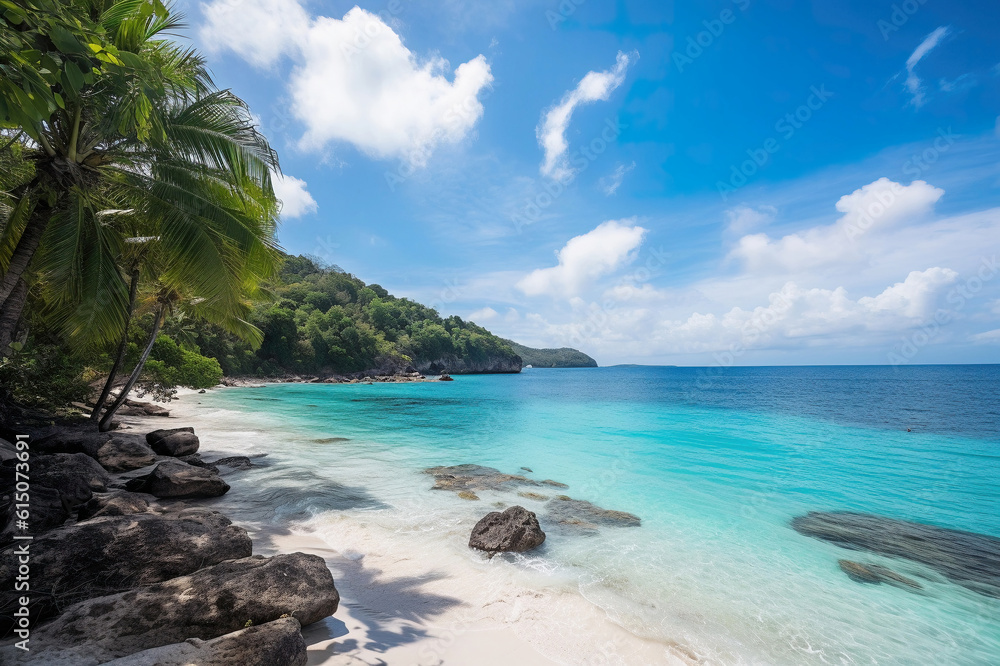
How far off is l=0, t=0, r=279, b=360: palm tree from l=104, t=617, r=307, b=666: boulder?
5551mm

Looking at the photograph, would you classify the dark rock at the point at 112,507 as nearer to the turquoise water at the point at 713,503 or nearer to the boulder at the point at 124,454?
the turquoise water at the point at 713,503

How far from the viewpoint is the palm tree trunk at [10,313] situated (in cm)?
568

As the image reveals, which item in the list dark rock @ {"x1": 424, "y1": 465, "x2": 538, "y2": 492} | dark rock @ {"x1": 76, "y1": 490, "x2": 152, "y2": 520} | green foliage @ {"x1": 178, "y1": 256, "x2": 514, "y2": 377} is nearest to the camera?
dark rock @ {"x1": 76, "y1": 490, "x2": 152, "y2": 520}

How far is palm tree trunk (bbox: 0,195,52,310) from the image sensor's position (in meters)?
5.37

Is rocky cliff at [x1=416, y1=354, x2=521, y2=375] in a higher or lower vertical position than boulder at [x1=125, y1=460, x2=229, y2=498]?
higher

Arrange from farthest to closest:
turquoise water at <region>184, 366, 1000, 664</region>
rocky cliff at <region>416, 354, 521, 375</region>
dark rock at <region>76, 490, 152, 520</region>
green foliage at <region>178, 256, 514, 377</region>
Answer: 1. rocky cliff at <region>416, 354, 521, 375</region>
2. green foliage at <region>178, 256, 514, 377</region>
3. dark rock at <region>76, 490, 152, 520</region>
4. turquoise water at <region>184, 366, 1000, 664</region>

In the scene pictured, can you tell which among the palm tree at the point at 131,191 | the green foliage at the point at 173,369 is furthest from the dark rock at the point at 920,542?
the green foliage at the point at 173,369

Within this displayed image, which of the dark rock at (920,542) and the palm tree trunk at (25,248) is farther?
the dark rock at (920,542)

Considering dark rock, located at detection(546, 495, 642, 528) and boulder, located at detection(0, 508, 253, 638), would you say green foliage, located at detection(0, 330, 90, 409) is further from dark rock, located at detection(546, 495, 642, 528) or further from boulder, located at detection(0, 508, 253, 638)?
dark rock, located at detection(546, 495, 642, 528)

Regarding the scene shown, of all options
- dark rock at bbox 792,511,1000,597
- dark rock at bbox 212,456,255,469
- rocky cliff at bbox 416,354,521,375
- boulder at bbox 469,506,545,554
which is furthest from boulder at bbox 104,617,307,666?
rocky cliff at bbox 416,354,521,375

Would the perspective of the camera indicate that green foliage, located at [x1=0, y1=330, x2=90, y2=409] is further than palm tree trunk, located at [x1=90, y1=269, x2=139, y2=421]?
No

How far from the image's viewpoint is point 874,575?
267 inches

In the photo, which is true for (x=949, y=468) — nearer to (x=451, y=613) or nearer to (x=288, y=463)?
(x=451, y=613)

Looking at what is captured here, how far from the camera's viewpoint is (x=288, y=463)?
39.2 feet
